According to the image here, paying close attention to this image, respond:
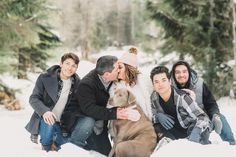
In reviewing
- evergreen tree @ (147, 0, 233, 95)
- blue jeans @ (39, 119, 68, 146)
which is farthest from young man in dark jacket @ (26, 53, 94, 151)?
evergreen tree @ (147, 0, 233, 95)

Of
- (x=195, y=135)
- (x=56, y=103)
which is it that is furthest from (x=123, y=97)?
(x=56, y=103)

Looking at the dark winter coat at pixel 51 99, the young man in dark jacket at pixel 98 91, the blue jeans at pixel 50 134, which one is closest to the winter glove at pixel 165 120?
the young man in dark jacket at pixel 98 91

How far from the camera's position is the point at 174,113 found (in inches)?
236

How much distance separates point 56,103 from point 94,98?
62cm

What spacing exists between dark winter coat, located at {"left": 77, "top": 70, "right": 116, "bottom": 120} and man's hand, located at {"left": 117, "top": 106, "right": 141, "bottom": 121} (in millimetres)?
85

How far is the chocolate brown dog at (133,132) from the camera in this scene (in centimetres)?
543

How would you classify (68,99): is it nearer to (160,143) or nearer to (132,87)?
(132,87)

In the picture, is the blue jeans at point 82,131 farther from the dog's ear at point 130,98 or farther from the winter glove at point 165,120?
the winter glove at point 165,120

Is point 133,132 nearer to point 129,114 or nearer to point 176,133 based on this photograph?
point 129,114

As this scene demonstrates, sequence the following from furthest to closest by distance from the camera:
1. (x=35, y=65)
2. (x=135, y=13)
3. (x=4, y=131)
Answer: (x=135, y=13) < (x=35, y=65) < (x=4, y=131)

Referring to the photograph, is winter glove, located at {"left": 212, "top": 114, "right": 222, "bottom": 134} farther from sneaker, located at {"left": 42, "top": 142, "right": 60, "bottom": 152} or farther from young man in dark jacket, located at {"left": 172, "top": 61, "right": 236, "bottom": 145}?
sneaker, located at {"left": 42, "top": 142, "right": 60, "bottom": 152}

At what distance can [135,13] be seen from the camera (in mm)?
66000

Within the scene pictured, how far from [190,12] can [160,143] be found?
9867mm

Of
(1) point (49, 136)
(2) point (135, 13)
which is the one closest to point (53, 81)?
(1) point (49, 136)
